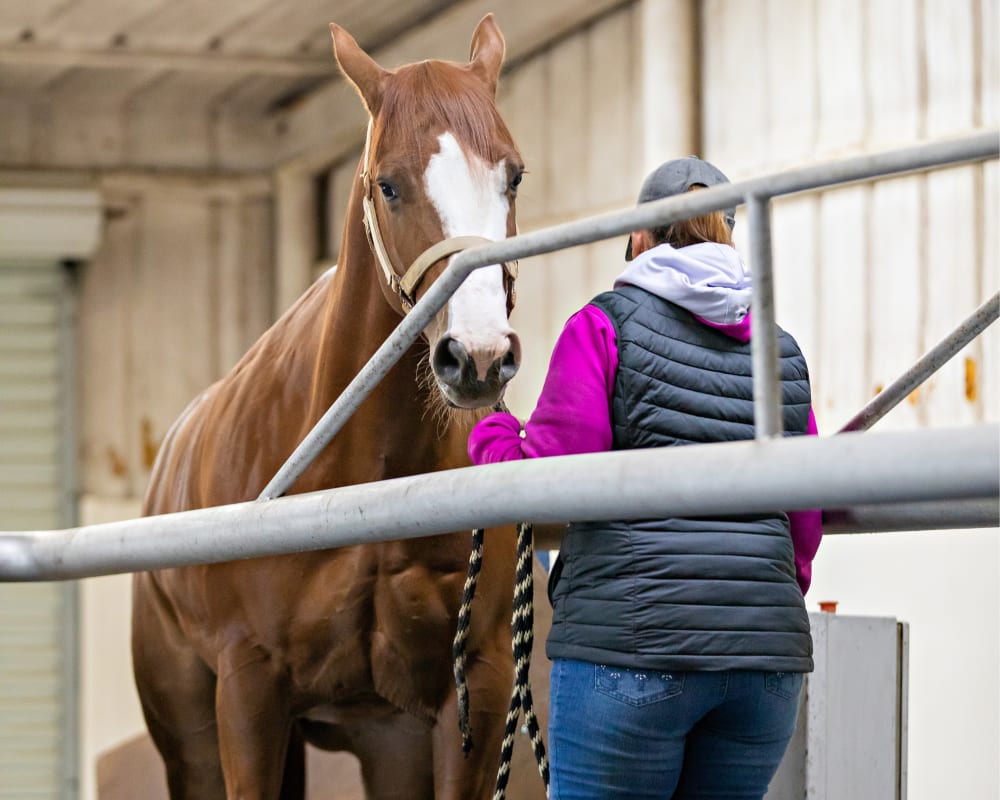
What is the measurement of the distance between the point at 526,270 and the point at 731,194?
208 inches

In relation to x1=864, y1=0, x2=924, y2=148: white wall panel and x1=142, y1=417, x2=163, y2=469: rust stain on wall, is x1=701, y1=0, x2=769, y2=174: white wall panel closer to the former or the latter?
x1=864, y1=0, x2=924, y2=148: white wall panel

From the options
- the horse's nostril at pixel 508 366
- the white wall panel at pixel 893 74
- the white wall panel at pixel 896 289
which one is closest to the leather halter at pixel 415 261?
the horse's nostril at pixel 508 366

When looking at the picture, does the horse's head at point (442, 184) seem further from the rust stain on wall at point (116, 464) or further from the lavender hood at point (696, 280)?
the rust stain on wall at point (116, 464)

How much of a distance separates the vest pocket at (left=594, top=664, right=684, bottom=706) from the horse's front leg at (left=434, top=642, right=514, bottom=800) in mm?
805

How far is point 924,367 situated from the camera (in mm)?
2141

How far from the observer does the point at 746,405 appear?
195 centimetres

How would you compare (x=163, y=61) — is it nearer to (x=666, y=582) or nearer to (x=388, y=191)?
(x=388, y=191)

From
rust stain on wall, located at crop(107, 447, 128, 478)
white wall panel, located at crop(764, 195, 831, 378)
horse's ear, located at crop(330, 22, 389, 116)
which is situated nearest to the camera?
horse's ear, located at crop(330, 22, 389, 116)

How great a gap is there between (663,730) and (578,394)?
0.43 m

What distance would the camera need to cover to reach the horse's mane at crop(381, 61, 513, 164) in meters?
2.35

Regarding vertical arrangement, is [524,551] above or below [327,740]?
above

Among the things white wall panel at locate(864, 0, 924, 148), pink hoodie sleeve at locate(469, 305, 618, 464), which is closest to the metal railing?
pink hoodie sleeve at locate(469, 305, 618, 464)

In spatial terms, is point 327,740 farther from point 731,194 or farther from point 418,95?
point 731,194

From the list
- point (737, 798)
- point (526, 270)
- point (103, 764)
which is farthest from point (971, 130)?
point (103, 764)
